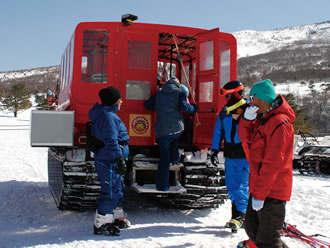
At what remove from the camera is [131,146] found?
579cm

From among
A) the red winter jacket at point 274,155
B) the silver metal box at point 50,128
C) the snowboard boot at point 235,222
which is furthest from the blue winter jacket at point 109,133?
the red winter jacket at point 274,155

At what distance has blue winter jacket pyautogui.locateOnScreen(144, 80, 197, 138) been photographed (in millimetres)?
5348

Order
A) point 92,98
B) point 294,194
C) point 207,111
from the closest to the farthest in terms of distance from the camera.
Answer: point 92,98 < point 207,111 < point 294,194

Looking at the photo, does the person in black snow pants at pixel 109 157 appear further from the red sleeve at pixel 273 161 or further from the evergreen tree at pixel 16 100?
the evergreen tree at pixel 16 100

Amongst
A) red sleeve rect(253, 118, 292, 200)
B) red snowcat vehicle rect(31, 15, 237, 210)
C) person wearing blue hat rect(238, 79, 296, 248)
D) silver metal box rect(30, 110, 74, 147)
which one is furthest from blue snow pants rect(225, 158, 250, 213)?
silver metal box rect(30, 110, 74, 147)

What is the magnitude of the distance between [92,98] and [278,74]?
394ft

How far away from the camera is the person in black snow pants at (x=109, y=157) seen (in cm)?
446

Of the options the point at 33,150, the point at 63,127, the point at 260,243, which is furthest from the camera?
the point at 33,150

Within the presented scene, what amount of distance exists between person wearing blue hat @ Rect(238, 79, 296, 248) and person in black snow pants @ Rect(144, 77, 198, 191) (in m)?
1.95

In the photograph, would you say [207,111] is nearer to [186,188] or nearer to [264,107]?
[186,188]

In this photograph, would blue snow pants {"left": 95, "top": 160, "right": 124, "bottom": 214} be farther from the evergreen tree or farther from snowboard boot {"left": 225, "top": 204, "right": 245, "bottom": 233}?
the evergreen tree

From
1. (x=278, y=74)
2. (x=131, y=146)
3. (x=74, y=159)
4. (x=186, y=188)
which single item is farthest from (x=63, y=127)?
(x=278, y=74)

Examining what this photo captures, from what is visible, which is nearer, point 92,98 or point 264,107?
point 264,107

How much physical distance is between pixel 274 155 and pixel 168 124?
237 cm
